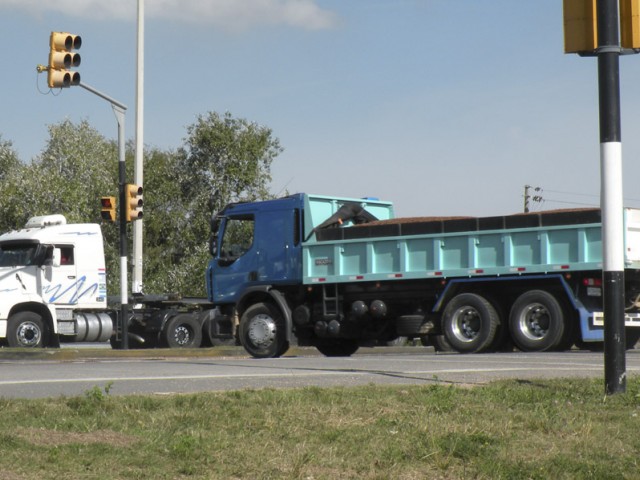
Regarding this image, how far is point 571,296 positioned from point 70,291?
1316cm

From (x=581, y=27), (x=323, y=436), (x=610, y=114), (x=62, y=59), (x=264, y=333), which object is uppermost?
(x=62, y=59)

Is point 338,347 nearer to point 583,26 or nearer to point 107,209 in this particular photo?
point 107,209

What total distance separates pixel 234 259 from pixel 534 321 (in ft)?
19.5

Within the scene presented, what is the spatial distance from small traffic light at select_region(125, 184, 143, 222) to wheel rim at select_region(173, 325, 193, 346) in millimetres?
5110

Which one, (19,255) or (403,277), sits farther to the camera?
(19,255)

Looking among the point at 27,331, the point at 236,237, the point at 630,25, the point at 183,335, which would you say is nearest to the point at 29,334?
the point at 27,331

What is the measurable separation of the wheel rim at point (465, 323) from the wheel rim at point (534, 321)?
0.87 m

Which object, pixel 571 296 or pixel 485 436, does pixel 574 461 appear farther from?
pixel 571 296

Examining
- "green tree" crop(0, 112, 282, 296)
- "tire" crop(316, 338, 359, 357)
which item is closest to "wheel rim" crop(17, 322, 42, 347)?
"tire" crop(316, 338, 359, 357)

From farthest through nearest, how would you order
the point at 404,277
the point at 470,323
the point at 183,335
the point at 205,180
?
the point at 205,180
the point at 183,335
the point at 404,277
the point at 470,323

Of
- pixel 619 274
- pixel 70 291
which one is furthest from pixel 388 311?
pixel 619 274

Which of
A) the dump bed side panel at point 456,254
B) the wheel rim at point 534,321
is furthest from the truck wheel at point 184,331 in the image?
the wheel rim at point 534,321

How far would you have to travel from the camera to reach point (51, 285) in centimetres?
2780

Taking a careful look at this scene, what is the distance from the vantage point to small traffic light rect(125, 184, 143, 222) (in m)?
25.6
